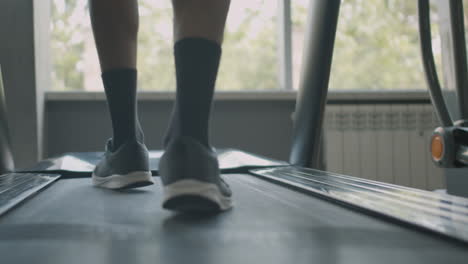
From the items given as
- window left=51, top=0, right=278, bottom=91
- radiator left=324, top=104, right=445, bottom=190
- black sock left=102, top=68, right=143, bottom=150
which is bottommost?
radiator left=324, top=104, right=445, bottom=190

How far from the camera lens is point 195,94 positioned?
28.9 inches

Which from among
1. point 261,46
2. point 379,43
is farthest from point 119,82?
point 379,43

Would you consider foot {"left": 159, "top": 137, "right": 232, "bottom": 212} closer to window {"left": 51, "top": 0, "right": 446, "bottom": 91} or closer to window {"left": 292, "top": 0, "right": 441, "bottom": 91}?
window {"left": 51, "top": 0, "right": 446, "bottom": 91}

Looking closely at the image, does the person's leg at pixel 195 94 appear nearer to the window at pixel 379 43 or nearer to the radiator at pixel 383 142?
the radiator at pixel 383 142

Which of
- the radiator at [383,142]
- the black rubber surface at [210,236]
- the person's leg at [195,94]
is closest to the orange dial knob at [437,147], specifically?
the black rubber surface at [210,236]

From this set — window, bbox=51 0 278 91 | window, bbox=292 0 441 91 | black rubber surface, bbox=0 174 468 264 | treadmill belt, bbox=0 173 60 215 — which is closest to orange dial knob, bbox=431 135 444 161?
black rubber surface, bbox=0 174 468 264

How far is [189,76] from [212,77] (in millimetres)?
48

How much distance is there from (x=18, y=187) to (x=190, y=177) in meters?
0.62

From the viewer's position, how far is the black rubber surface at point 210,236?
0.51 meters

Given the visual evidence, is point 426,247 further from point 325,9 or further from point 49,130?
point 49,130

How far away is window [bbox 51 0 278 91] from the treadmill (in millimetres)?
2267

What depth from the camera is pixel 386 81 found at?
4.45m

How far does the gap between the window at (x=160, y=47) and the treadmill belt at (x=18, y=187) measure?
193 cm

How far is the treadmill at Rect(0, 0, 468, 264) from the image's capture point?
52 centimetres
